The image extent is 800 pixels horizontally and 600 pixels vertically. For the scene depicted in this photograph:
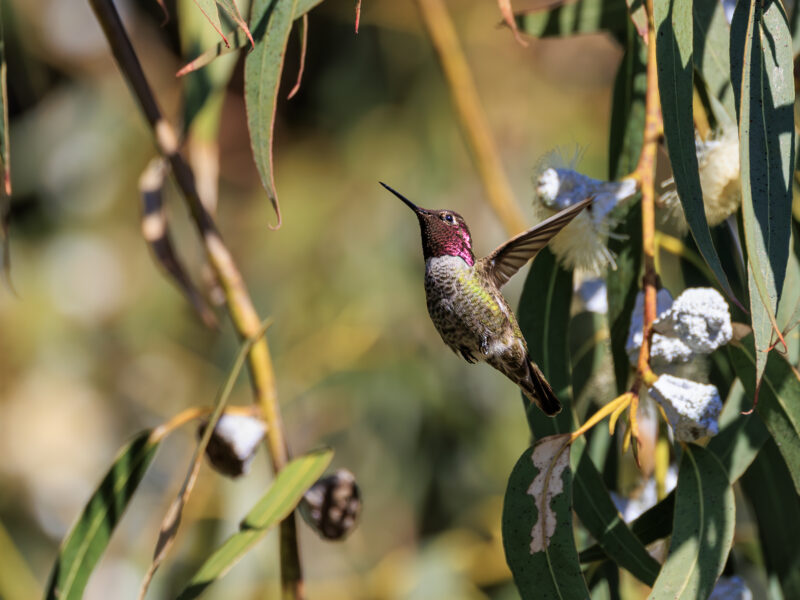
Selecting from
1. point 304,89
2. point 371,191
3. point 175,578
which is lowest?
point 175,578

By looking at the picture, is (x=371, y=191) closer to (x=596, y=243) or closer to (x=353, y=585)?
(x=353, y=585)

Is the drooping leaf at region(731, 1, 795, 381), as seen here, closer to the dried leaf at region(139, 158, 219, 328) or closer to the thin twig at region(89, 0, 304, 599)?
the thin twig at region(89, 0, 304, 599)

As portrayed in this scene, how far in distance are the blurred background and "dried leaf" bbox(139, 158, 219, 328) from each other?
1066 millimetres

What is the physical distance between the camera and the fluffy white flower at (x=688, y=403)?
2.91ft

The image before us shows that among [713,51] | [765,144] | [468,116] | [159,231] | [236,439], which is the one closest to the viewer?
[765,144]

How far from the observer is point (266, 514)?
1.10m

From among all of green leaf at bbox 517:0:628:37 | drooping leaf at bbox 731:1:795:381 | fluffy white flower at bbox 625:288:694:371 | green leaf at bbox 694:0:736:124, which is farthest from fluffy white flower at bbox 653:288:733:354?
green leaf at bbox 517:0:628:37

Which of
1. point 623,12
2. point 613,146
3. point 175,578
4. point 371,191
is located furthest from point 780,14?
point 371,191

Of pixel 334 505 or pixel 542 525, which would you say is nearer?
pixel 542 525

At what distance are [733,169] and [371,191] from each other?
2.21m

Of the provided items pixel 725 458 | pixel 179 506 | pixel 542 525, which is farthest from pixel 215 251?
pixel 725 458

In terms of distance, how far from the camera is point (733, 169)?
3.32ft

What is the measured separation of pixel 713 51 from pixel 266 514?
735mm

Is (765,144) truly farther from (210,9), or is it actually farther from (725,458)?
(210,9)
